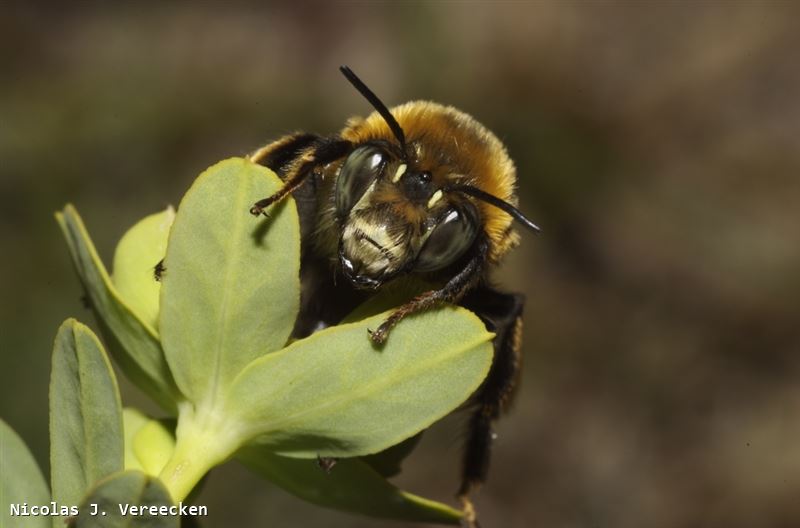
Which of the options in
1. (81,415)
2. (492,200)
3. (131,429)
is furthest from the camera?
(492,200)

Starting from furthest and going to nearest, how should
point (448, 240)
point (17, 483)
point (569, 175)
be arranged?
point (569, 175) → point (448, 240) → point (17, 483)

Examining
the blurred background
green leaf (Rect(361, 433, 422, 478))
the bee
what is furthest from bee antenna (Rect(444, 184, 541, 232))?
the blurred background

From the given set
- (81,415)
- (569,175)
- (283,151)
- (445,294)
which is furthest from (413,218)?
(569,175)

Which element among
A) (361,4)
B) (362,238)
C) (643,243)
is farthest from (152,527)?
(361,4)

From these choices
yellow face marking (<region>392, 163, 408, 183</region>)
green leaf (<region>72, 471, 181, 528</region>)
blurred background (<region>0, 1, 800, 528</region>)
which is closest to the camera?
green leaf (<region>72, 471, 181, 528</region>)

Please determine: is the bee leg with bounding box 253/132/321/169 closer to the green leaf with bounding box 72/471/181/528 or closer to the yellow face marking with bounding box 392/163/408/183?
the yellow face marking with bounding box 392/163/408/183

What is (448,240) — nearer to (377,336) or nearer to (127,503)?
(377,336)
